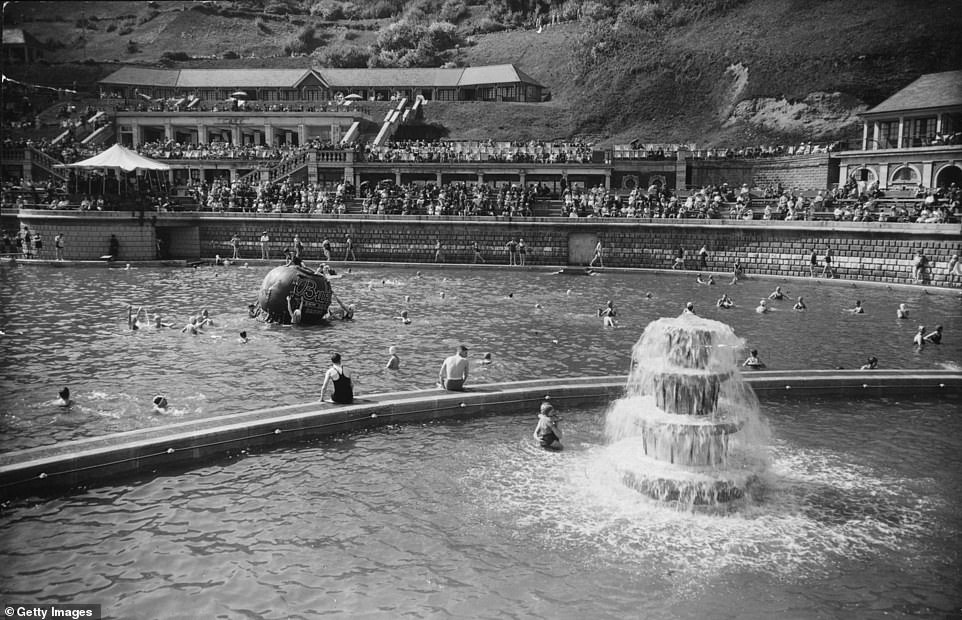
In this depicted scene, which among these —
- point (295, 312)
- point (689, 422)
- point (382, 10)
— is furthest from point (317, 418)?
point (382, 10)

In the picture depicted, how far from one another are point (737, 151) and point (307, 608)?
182ft

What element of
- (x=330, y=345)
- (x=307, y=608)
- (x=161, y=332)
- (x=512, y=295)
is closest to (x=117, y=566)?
(x=307, y=608)

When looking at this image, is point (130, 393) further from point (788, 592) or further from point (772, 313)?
point (772, 313)

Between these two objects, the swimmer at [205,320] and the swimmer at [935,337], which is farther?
the swimmer at [205,320]

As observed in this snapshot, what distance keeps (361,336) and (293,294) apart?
2522mm

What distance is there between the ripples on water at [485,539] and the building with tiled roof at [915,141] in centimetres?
3778

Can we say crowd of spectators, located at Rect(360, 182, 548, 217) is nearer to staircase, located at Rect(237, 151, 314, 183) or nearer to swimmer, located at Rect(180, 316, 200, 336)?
staircase, located at Rect(237, 151, 314, 183)

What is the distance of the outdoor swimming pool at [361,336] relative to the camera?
1589 cm

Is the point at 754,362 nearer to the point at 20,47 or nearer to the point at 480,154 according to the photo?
the point at 480,154

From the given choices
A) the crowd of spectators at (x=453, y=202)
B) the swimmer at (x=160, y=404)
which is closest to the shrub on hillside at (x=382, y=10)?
the crowd of spectators at (x=453, y=202)

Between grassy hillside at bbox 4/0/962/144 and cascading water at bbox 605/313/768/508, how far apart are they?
182 ft

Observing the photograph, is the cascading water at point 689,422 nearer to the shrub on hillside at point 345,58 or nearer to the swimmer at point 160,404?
the swimmer at point 160,404

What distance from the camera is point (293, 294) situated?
76.0ft

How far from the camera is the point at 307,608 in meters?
8.45
